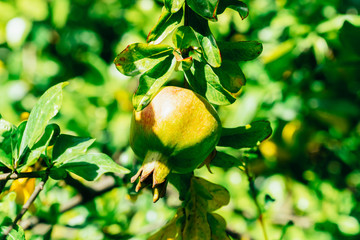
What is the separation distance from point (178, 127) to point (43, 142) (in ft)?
0.94

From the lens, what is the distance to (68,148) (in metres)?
0.78

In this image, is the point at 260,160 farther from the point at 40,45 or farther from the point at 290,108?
the point at 40,45

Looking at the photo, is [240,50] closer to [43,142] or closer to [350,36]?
[43,142]

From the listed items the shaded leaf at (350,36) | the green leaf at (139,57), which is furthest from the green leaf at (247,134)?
the shaded leaf at (350,36)

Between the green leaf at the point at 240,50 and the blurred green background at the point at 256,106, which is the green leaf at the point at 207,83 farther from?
the blurred green background at the point at 256,106

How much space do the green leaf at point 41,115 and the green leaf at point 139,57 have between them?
0.43 ft

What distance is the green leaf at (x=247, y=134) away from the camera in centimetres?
80

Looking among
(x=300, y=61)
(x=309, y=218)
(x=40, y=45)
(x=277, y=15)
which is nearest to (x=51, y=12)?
(x=40, y=45)

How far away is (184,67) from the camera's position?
687 mm

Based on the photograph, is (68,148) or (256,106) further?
(256,106)

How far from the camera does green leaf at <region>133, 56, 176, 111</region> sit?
26.8 inches

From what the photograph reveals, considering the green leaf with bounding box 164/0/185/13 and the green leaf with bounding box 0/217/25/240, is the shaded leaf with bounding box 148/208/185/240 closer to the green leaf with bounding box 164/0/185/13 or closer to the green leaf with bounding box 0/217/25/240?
the green leaf with bounding box 0/217/25/240

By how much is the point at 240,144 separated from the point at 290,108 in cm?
98

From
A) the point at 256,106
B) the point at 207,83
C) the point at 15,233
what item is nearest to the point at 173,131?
the point at 207,83
